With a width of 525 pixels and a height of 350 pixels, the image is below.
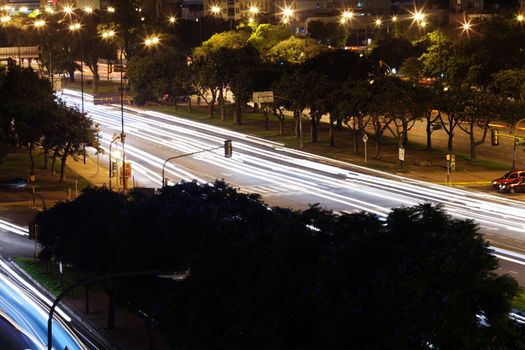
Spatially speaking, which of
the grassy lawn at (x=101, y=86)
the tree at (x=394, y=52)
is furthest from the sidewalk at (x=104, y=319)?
the tree at (x=394, y=52)

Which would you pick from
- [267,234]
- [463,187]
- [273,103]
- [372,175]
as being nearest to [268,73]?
[273,103]

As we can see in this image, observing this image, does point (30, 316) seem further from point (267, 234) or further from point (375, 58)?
point (375, 58)

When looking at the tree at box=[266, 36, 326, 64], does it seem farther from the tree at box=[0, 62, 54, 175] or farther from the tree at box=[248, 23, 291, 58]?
the tree at box=[0, 62, 54, 175]

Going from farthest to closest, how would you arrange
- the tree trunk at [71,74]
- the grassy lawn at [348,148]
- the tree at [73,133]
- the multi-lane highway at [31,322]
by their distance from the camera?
the tree trunk at [71,74]
the grassy lawn at [348,148]
the tree at [73,133]
the multi-lane highway at [31,322]

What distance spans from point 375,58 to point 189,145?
186 ft

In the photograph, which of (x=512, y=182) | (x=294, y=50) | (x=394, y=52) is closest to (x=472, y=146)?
(x=512, y=182)

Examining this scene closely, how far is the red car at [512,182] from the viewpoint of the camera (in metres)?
78.2

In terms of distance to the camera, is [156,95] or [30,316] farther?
[156,95]

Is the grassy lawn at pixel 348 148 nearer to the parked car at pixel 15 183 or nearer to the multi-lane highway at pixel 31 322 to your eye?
the parked car at pixel 15 183

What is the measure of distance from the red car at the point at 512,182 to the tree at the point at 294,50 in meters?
67.8

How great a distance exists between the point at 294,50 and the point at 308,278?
369 feet

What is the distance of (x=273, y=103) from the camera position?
109562 millimetres

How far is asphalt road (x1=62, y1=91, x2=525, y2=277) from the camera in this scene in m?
71.1

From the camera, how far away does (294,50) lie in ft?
481
